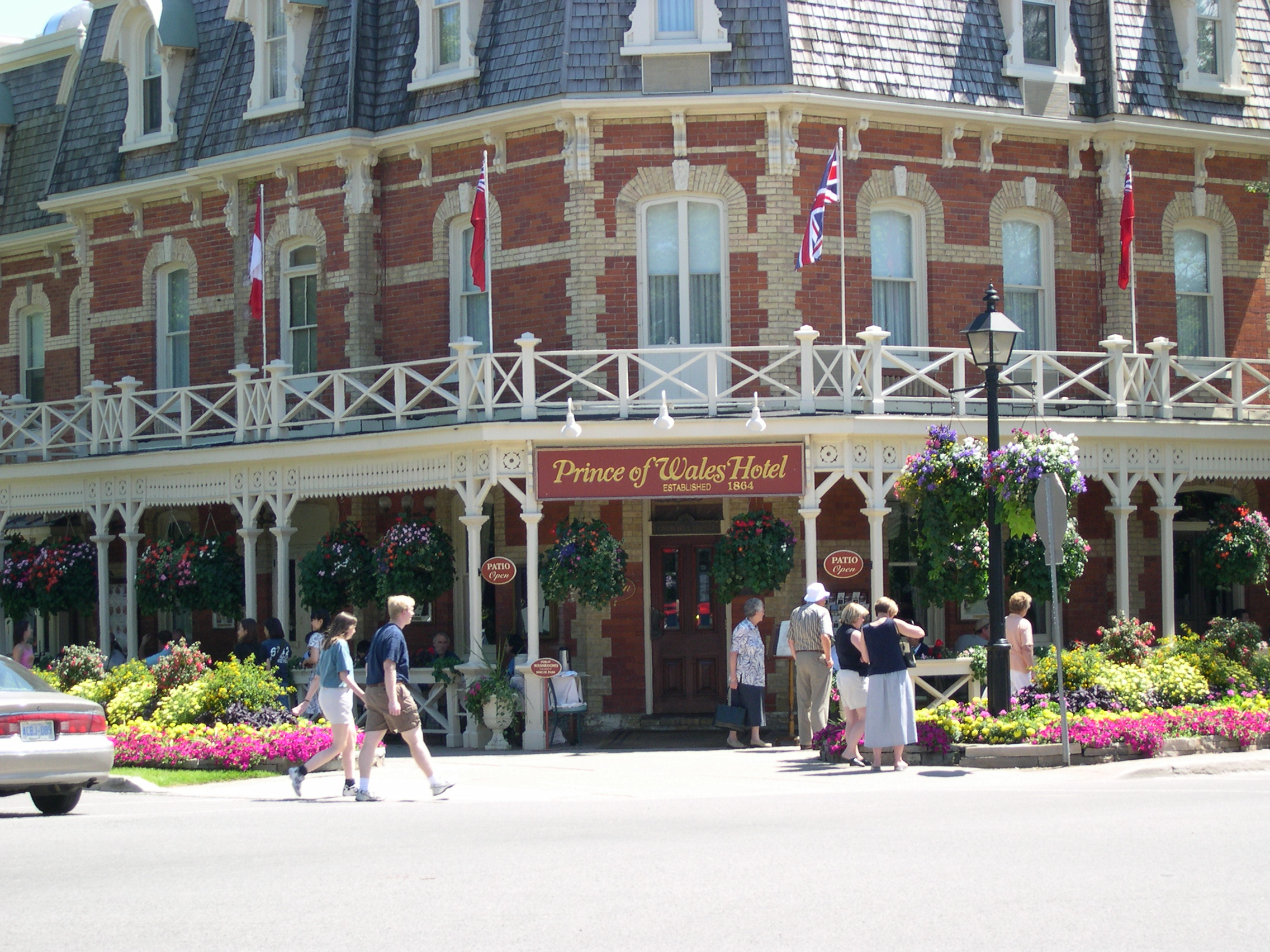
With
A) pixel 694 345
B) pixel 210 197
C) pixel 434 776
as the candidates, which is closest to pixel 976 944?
pixel 434 776

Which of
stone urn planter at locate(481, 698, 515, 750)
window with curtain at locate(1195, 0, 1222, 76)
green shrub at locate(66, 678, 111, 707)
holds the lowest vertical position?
stone urn planter at locate(481, 698, 515, 750)

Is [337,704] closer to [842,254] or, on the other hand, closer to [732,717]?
[732,717]

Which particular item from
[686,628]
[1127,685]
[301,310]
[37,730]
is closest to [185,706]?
[37,730]

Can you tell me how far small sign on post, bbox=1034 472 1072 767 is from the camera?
49.7ft

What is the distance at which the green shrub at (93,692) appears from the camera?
19.1 meters

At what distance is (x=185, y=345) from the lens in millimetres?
25969

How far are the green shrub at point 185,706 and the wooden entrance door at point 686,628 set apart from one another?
20.0ft

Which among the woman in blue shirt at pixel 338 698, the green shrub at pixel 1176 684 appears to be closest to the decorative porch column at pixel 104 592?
the woman in blue shirt at pixel 338 698

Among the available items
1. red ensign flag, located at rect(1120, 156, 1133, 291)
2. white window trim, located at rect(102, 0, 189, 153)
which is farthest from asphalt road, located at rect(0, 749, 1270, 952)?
white window trim, located at rect(102, 0, 189, 153)

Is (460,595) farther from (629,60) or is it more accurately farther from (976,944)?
(976,944)

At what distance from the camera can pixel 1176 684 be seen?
17.2m

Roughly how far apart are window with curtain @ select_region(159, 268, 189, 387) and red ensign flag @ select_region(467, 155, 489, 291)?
704cm

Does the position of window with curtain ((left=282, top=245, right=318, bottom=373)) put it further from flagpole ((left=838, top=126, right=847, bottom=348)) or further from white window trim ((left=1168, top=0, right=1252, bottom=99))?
white window trim ((left=1168, top=0, right=1252, bottom=99))

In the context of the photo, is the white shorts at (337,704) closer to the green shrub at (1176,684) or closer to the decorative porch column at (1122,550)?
the green shrub at (1176,684)
